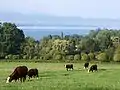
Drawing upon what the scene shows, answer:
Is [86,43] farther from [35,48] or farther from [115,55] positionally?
[115,55]

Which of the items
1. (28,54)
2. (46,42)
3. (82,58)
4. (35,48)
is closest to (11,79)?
(82,58)

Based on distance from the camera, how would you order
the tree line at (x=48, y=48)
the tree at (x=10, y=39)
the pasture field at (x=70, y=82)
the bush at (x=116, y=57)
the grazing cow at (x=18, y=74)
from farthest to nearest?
1. the tree at (x=10, y=39)
2. the tree line at (x=48, y=48)
3. the bush at (x=116, y=57)
4. the grazing cow at (x=18, y=74)
5. the pasture field at (x=70, y=82)

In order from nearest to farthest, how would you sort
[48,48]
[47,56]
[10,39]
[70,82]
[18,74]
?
[70,82]
[18,74]
[47,56]
[48,48]
[10,39]

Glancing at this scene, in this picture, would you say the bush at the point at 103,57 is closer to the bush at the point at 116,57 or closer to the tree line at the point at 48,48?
the tree line at the point at 48,48

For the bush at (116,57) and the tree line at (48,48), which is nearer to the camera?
the bush at (116,57)

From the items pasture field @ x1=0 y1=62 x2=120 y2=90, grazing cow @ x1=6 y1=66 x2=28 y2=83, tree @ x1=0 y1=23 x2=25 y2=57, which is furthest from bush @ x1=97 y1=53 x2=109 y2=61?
grazing cow @ x1=6 y1=66 x2=28 y2=83

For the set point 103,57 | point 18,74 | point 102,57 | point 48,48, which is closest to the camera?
point 18,74

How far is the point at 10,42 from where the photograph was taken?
110 metres

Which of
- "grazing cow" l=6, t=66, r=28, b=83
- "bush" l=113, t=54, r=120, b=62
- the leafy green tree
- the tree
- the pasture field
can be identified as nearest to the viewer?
the pasture field

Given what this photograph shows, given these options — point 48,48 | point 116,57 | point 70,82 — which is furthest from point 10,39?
point 70,82

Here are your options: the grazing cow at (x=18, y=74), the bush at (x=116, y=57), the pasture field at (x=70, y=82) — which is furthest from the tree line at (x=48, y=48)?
the grazing cow at (x=18, y=74)

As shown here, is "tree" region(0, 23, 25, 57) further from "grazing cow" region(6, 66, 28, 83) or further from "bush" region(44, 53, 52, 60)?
"grazing cow" region(6, 66, 28, 83)

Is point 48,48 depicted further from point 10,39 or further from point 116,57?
point 116,57

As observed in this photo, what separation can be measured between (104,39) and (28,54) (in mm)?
31614
